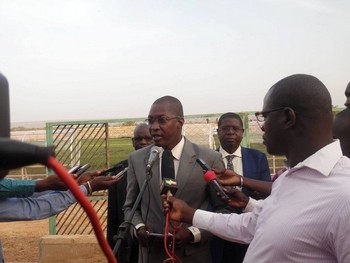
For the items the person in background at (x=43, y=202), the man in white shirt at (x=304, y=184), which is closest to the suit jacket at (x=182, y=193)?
the person in background at (x=43, y=202)

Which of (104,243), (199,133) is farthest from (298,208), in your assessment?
(199,133)

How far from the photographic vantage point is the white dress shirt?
137 cm

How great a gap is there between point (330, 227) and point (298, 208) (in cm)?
14

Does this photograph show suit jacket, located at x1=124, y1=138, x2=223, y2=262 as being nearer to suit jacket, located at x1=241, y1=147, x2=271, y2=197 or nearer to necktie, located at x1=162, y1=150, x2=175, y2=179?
necktie, located at x1=162, y1=150, x2=175, y2=179

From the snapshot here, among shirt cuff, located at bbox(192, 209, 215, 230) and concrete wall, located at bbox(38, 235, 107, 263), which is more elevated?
shirt cuff, located at bbox(192, 209, 215, 230)

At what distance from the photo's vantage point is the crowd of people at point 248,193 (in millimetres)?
1434

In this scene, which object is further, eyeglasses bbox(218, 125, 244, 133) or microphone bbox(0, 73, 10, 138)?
eyeglasses bbox(218, 125, 244, 133)

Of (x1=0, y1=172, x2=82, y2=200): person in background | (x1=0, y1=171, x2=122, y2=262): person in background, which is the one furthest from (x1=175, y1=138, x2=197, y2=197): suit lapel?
(x1=0, y1=172, x2=82, y2=200): person in background

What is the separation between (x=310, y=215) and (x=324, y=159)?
0.25 meters

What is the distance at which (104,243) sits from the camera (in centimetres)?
86

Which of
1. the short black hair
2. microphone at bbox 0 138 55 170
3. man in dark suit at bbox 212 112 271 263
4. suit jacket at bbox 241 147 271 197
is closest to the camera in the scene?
microphone at bbox 0 138 55 170

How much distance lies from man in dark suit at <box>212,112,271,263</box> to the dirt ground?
238 inches

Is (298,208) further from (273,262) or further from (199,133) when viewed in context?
(199,133)

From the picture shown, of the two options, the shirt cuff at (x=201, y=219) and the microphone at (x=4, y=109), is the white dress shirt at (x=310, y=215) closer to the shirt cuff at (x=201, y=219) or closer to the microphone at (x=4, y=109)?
the shirt cuff at (x=201, y=219)
